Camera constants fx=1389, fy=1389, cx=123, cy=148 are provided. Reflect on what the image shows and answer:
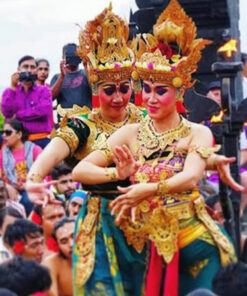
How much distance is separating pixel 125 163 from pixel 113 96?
45.2 inches

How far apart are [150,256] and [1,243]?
6.94 ft

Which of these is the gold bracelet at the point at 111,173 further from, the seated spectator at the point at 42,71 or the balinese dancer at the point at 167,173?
the seated spectator at the point at 42,71

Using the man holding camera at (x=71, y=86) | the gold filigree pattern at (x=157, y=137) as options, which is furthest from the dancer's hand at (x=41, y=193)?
the man holding camera at (x=71, y=86)

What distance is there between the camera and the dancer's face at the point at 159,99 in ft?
27.8

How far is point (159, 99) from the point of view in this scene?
848cm

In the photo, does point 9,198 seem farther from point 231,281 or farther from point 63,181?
point 231,281

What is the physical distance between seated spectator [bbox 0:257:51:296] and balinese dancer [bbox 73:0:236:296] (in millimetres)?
567

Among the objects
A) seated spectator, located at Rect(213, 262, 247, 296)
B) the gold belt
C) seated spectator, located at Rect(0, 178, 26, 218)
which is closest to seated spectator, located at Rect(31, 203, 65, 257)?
seated spectator, located at Rect(0, 178, 26, 218)

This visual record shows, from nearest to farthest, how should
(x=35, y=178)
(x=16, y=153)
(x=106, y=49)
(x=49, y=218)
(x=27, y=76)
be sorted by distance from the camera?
(x=35, y=178) → (x=106, y=49) → (x=49, y=218) → (x=16, y=153) → (x=27, y=76)

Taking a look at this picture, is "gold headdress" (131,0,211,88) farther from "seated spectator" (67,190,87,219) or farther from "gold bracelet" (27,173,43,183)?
"seated spectator" (67,190,87,219)

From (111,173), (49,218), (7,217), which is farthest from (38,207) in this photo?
(111,173)

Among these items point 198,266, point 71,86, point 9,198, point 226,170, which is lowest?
point 9,198

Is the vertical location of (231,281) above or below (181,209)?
below

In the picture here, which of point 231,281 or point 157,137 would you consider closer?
point 231,281
